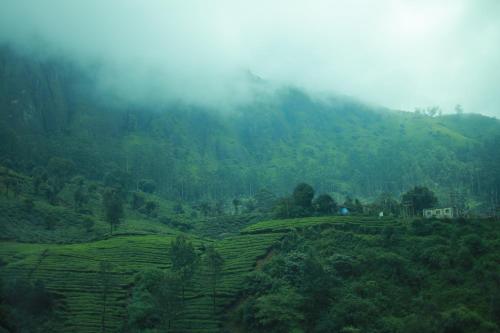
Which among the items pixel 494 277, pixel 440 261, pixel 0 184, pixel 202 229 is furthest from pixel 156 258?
pixel 0 184

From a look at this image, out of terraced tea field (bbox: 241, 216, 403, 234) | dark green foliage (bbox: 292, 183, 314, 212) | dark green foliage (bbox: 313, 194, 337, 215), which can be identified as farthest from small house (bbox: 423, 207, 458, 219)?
dark green foliage (bbox: 292, 183, 314, 212)

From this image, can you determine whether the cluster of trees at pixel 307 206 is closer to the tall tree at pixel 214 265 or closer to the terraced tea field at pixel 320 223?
the terraced tea field at pixel 320 223

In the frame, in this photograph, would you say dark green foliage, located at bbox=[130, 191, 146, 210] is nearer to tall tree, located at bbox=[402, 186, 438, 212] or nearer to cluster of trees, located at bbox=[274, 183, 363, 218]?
cluster of trees, located at bbox=[274, 183, 363, 218]

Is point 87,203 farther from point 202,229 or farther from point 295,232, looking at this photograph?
point 295,232

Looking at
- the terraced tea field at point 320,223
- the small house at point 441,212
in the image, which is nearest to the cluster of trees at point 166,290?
the terraced tea field at point 320,223

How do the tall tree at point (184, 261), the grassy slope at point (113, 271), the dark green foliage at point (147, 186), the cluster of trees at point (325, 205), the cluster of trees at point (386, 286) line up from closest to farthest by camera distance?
the cluster of trees at point (386, 286) < the grassy slope at point (113, 271) < the tall tree at point (184, 261) < the cluster of trees at point (325, 205) < the dark green foliage at point (147, 186)

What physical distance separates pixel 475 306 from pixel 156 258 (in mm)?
57974

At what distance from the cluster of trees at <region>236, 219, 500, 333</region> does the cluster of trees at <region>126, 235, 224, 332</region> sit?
8.61 meters

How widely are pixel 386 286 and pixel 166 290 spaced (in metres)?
31.4

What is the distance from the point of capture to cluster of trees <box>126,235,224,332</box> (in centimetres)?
6575

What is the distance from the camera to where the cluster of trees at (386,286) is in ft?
194

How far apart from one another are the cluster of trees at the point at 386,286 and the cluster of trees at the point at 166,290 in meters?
8.61

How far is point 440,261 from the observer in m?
71.0

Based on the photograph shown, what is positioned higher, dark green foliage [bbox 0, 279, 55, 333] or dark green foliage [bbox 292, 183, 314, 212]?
dark green foliage [bbox 292, 183, 314, 212]
